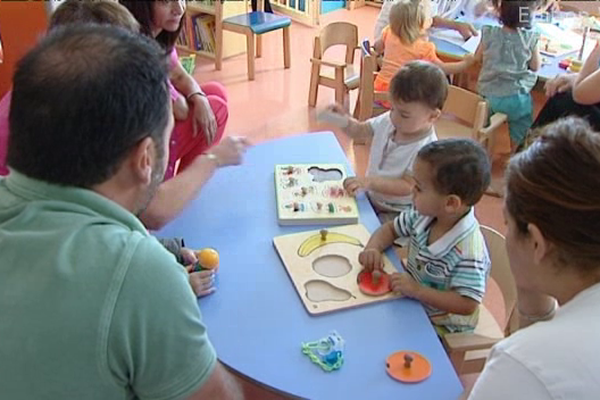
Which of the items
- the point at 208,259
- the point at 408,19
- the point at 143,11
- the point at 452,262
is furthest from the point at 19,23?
the point at 452,262

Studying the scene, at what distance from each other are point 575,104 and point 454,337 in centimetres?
152

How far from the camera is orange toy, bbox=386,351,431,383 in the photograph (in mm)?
1141

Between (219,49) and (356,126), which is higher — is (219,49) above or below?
below

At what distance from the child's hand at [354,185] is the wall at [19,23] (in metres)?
1.88

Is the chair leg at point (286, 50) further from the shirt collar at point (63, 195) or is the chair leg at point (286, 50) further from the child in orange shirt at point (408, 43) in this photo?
the shirt collar at point (63, 195)

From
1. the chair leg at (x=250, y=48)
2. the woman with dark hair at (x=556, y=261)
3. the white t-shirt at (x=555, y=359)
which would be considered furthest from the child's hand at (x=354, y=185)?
the chair leg at (x=250, y=48)

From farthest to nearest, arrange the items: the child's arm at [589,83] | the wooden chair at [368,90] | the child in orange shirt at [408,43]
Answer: the child in orange shirt at [408,43]
the wooden chair at [368,90]
the child's arm at [589,83]

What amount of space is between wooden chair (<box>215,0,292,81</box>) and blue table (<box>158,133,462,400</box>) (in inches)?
104

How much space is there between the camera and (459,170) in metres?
1.37

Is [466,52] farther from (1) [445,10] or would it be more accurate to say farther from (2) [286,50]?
(2) [286,50]

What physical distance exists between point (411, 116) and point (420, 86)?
0.09 m

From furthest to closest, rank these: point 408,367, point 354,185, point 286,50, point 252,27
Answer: point 286,50
point 252,27
point 354,185
point 408,367

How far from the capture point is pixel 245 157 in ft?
6.07

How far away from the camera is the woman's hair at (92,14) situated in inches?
63.6
